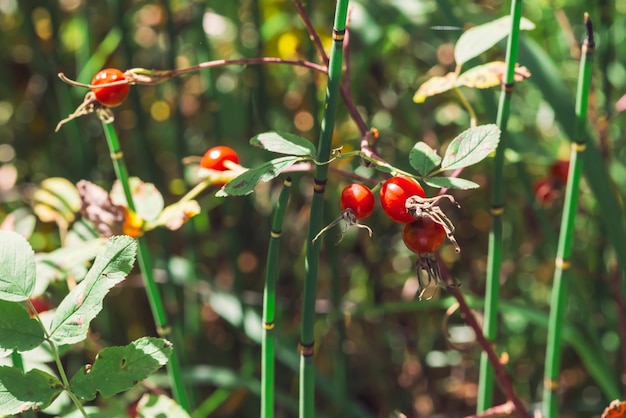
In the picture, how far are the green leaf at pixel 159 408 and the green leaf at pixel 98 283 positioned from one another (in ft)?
0.35

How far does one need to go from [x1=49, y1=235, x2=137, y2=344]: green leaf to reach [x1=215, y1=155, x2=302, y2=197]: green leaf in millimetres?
79

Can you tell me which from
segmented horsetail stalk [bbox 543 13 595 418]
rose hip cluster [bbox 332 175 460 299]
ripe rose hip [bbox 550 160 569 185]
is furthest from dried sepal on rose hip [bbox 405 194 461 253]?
ripe rose hip [bbox 550 160 569 185]

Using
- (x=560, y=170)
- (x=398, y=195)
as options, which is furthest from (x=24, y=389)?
(x=560, y=170)

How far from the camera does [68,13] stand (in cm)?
155

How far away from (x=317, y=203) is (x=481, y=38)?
0.81 feet

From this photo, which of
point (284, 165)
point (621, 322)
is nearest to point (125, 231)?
point (284, 165)

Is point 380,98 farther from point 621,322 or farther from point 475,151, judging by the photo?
point 475,151

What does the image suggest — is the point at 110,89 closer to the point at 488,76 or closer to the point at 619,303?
the point at 488,76

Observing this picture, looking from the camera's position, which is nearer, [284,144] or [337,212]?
[284,144]

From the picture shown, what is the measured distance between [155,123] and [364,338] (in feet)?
1.92

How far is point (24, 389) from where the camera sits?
1.68ft

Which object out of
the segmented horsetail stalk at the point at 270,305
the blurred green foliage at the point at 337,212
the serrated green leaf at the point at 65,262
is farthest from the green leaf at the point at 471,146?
the blurred green foliage at the point at 337,212

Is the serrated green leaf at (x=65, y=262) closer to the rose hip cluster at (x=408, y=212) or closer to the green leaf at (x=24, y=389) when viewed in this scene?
the green leaf at (x=24, y=389)

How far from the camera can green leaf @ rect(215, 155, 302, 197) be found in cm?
47
